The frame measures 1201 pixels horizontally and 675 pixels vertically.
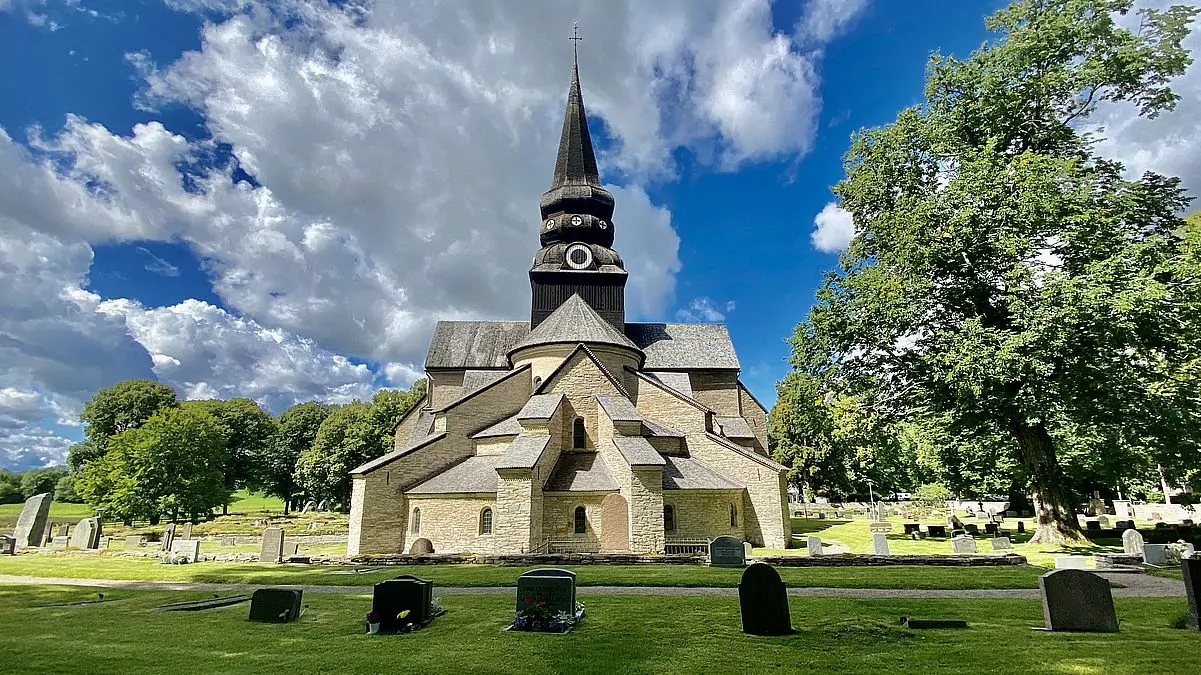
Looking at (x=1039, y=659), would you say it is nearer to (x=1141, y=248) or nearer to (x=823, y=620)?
(x=823, y=620)

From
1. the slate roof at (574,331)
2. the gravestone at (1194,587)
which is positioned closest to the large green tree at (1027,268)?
the gravestone at (1194,587)

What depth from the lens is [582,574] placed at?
16.4 m

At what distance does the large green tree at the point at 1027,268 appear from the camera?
56.2ft

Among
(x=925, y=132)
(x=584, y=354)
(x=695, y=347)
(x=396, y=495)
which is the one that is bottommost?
(x=396, y=495)

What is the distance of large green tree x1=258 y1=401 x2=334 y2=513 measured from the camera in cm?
6431

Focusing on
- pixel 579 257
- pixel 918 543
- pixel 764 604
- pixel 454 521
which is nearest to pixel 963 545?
pixel 918 543

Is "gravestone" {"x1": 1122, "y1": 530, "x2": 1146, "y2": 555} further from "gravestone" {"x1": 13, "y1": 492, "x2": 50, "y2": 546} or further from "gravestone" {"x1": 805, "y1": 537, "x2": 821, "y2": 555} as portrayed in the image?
"gravestone" {"x1": 13, "y1": 492, "x2": 50, "y2": 546}

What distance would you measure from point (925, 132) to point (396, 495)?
26.3 meters

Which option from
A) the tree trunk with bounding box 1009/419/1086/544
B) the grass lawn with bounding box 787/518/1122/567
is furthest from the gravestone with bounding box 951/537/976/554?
the tree trunk with bounding box 1009/419/1086/544

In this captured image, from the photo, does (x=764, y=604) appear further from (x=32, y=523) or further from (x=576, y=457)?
(x=32, y=523)

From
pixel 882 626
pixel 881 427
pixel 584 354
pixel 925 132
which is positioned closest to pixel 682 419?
pixel 584 354

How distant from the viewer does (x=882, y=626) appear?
9516 mm

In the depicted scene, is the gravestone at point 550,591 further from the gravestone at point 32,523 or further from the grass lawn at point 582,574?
the gravestone at point 32,523

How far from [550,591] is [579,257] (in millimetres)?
30716
